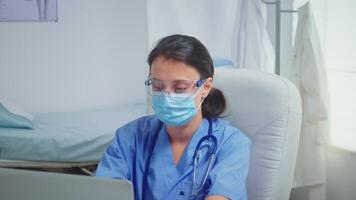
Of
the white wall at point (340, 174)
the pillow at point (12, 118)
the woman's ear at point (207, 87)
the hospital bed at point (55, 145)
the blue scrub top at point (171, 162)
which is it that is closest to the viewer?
the blue scrub top at point (171, 162)

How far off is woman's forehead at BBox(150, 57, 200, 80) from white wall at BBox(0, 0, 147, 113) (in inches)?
76.8

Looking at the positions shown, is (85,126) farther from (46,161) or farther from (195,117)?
(195,117)

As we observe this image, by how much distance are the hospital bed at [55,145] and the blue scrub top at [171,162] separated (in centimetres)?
94

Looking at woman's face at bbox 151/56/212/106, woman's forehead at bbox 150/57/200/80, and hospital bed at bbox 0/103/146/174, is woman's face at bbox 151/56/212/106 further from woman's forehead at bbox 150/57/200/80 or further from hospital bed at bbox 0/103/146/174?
hospital bed at bbox 0/103/146/174

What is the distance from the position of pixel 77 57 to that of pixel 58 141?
3.39 ft

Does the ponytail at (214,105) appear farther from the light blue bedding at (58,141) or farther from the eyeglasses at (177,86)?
the light blue bedding at (58,141)

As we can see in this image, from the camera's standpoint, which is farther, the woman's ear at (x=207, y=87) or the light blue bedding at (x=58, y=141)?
the light blue bedding at (x=58, y=141)

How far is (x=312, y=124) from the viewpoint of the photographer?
5.85 feet

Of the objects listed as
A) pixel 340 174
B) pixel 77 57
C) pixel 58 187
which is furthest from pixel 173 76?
pixel 77 57

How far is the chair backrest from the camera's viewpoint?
1.15m

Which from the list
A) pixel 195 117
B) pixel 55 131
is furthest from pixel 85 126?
pixel 195 117

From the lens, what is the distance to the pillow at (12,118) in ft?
7.06

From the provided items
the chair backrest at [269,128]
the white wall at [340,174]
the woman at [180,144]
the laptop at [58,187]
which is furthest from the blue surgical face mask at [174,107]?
the white wall at [340,174]

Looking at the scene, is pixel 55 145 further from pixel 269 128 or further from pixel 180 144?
pixel 269 128
